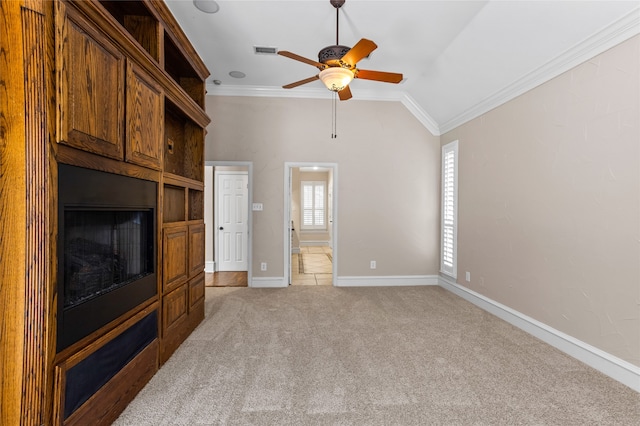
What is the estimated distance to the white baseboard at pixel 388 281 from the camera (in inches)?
188

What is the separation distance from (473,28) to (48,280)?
392 cm

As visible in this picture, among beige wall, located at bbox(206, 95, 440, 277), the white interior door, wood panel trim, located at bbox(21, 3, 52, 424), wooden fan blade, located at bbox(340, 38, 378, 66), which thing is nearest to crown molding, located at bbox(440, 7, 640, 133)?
beige wall, located at bbox(206, 95, 440, 277)

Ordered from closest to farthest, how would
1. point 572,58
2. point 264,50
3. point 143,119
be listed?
point 143,119, point 572,58, point 264,50

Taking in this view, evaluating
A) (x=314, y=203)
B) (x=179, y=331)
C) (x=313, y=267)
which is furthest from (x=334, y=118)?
(x=314, y=203)

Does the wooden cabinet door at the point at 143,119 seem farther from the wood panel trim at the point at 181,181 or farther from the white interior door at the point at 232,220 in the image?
the white interior door at the point at 232,220

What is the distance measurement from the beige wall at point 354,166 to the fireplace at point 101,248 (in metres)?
2.59

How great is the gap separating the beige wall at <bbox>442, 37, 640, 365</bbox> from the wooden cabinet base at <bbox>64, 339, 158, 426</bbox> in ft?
11.4

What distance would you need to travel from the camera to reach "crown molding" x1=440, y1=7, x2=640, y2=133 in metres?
2.11

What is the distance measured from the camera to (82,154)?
138 cm

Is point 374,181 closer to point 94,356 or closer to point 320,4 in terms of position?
point 320,4

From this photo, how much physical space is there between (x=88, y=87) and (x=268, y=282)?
370 centimetres

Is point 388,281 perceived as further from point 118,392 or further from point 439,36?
point 118,392

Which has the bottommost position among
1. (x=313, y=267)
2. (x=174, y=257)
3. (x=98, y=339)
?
(x=313, y=267)

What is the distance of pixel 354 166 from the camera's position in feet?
15.7
